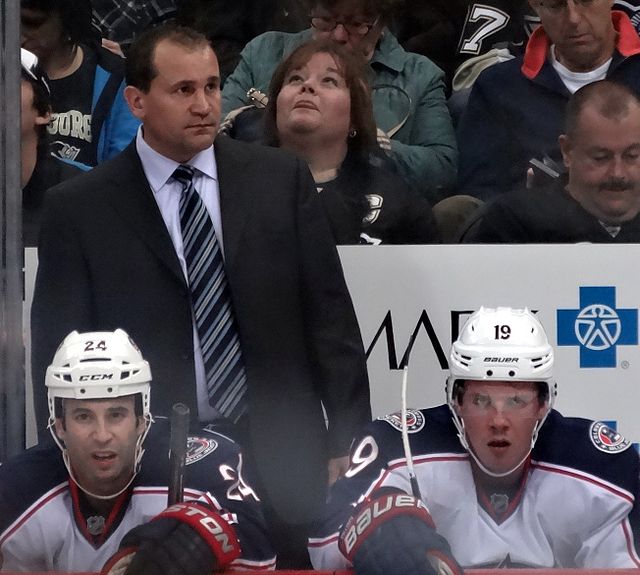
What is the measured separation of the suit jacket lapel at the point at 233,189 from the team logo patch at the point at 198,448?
0.49 metres

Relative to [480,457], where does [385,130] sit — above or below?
above

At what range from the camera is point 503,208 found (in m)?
4.02

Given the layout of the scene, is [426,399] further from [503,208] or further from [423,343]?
[503,208]

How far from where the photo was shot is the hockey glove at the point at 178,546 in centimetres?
275

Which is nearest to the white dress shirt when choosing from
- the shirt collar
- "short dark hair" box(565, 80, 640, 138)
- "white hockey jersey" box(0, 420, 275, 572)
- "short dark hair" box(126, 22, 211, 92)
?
Result: the shirt collar

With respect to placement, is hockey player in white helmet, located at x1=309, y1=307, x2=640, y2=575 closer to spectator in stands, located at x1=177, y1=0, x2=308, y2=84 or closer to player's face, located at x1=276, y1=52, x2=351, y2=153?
player's face, located at x1=276, y1=52, x2=351, y2=153

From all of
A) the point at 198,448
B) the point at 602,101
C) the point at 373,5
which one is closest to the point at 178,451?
the point at 198,448

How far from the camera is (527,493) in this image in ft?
A: 11.1

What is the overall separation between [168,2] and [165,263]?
0.78 m

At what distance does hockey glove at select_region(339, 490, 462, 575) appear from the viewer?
2.77 m

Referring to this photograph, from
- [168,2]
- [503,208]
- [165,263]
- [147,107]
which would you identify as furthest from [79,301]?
[503,208]

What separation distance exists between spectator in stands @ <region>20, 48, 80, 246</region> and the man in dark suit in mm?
212

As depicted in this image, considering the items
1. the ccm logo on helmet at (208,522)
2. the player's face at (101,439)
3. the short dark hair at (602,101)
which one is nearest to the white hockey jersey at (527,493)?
the ccm logo on helmet at (208,522)

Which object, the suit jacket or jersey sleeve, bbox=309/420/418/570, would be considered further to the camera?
the suit jacket
